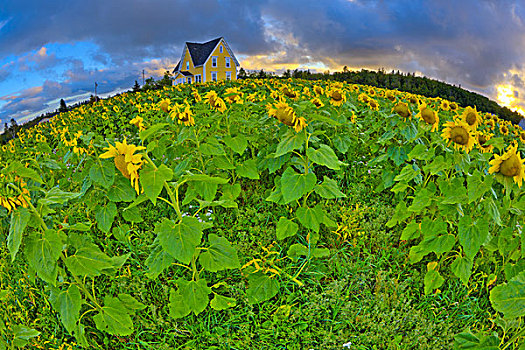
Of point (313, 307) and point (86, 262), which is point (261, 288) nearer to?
point (313, 307)

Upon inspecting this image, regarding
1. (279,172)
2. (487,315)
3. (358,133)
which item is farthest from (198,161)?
(487,315)

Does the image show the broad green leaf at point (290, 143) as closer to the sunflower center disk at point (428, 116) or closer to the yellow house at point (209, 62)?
the sunflower center disk at point (428, 116)

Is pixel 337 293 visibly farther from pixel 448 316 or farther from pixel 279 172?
pixel 279 172

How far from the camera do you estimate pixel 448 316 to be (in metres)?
2.76

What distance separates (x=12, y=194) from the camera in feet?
6.28

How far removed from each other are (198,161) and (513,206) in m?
2.58

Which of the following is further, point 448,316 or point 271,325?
point 448,316

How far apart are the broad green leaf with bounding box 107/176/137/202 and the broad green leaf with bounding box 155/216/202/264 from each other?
1.59 feet

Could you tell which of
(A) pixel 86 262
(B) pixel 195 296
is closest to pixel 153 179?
(A) pixel 86 262

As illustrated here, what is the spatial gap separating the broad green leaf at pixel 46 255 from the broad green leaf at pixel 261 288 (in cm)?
126

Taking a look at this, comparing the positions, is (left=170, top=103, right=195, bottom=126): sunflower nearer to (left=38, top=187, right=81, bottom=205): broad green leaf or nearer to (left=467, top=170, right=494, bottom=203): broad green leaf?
(left=38, top=187, right=81, bottom=205): broad green leaf

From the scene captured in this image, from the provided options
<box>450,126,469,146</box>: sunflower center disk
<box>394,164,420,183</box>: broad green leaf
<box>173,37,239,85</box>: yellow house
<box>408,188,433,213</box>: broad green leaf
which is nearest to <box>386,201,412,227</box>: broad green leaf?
<box>394,164,420,183</box>: broad green leaf

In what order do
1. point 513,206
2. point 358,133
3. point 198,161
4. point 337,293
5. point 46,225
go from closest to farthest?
point 46,225 → point 513,206 → point 337,293 → point 198,161 → point 358,133

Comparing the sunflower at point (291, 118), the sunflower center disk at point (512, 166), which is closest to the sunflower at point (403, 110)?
the sunflower at point (291, 118)
